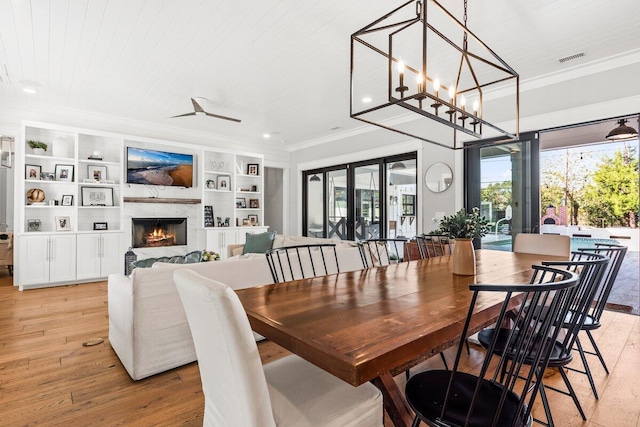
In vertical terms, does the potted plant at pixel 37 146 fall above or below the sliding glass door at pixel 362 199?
above

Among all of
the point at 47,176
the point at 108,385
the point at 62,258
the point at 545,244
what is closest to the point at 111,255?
the point at 62,258

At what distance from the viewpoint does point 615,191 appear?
6250 millimetres

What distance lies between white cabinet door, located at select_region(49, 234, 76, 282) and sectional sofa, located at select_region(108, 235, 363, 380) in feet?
10.5

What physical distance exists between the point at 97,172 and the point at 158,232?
4.69 feet

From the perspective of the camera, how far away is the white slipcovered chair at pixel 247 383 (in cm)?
100

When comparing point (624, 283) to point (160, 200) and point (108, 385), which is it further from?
point (160, 200)

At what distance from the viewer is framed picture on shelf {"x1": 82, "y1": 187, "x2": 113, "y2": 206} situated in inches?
222

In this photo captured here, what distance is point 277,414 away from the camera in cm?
112

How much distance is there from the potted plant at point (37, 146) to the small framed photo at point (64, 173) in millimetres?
311

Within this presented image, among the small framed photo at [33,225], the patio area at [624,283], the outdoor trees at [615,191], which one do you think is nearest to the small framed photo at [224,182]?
the small framed photo at [33,225]

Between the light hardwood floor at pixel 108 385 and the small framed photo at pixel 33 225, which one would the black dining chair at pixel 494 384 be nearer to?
the light hardwood floor at pixel 108 385

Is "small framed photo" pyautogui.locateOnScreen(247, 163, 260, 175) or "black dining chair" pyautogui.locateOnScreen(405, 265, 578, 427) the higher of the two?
"small framed photo" pyautogui.locateOnScreen(247, 163, 260, 175)

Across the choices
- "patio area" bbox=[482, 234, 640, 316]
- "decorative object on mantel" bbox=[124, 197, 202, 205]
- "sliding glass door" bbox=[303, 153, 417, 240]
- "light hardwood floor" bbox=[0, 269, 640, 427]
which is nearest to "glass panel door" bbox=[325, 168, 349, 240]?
"sliding glass door" bbox=[303, 153, 417, 240]

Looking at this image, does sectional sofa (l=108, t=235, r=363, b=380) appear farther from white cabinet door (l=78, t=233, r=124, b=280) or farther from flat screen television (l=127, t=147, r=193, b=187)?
flat screen television (l=127, t=147, r=193, b=187)
